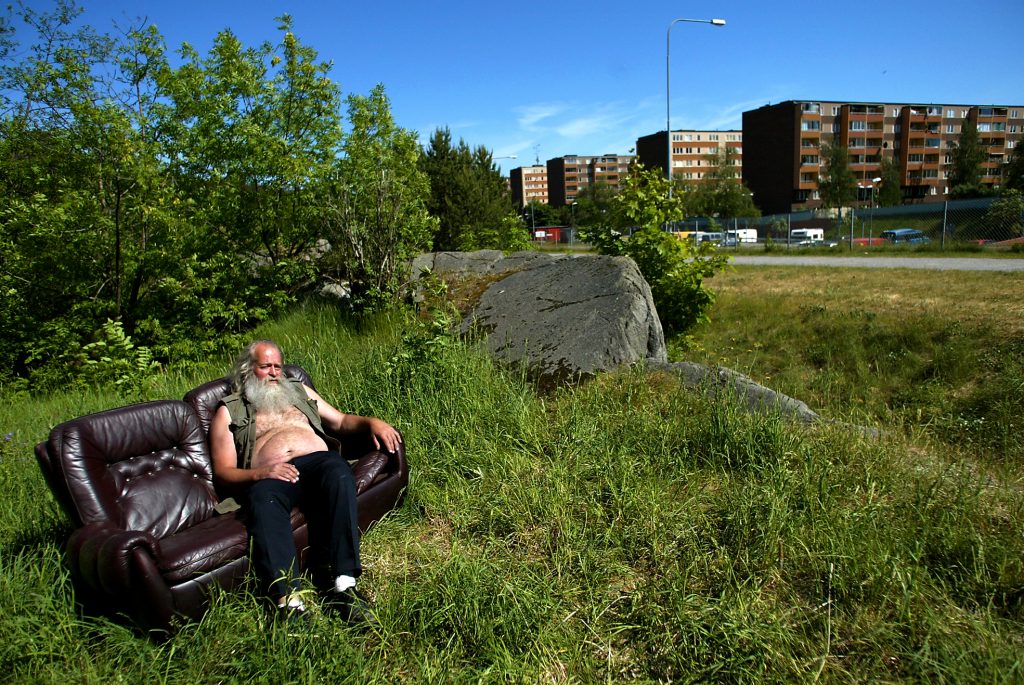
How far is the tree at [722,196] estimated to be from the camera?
184 ft

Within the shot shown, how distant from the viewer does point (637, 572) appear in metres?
3.25

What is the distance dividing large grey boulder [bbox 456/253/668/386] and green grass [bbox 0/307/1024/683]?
4.19 feet

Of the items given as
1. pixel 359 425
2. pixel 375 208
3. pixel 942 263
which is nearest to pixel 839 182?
pixel 942 263

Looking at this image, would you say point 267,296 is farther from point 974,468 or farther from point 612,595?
point 974,468

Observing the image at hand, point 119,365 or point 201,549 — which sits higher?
point 119,365

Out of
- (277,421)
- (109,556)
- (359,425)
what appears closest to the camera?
(109,556)

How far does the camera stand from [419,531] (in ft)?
12.6

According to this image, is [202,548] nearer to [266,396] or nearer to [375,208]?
[266,396]

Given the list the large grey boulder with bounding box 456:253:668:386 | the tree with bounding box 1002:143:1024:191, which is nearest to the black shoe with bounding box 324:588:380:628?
the large grey boulder with bounding box 456:253:668:386

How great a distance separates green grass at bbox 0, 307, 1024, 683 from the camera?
2.65 m

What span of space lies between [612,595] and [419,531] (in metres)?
1.26

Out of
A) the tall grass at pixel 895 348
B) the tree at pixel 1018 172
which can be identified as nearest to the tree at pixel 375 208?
the tall grass at pixel 895 348

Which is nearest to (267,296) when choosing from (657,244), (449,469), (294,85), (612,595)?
(294,85)

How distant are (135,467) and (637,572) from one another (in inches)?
110
